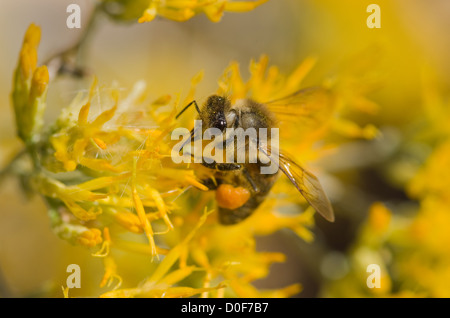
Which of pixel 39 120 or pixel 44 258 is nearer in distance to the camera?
pixel 39 120

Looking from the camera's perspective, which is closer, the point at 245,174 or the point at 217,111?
the point at 217,111

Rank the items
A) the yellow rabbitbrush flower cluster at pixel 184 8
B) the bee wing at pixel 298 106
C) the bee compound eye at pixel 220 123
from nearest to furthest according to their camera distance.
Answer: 1. the bee compound eye at pixel 220 123
2. the yellow rabbitbrush flower cluster at pixel 184 8
3. the bee wing at pixel 298 106

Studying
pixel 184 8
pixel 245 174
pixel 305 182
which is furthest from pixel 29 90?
pixel 305 182

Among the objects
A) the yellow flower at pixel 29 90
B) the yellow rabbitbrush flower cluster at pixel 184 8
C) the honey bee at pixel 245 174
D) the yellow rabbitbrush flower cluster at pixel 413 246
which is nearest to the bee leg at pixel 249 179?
the honey bee at pixel 245 174

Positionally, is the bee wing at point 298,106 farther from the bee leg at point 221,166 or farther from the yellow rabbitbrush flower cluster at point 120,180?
the bee leg at point 221,166

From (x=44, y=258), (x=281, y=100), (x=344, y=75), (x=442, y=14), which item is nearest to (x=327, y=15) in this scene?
(x=442, y=14)

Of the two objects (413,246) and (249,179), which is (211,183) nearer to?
(249,179)

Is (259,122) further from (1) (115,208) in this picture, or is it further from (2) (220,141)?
(1) (115,208)
